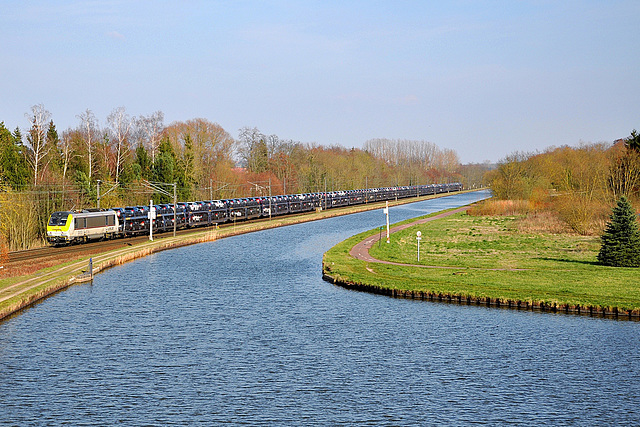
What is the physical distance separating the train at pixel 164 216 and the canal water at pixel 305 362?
2681 cm

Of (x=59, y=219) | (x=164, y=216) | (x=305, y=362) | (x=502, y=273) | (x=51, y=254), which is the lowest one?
Answer: (x=305, y=362)

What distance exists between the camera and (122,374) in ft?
93.6

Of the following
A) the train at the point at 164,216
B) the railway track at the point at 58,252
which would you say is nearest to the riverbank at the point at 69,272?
the railway track at the point at 58,252

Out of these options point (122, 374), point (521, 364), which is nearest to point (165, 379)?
point (122, 374)

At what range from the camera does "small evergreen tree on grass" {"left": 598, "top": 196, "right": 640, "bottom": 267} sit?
50688mm

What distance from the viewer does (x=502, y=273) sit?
163 ft

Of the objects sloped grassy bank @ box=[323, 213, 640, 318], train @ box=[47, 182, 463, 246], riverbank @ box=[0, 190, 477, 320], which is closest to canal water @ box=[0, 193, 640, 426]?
riverbank @ box=[0, 190, 477, 320]

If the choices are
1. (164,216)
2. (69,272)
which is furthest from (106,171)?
(69,272)

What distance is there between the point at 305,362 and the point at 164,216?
2678 inches

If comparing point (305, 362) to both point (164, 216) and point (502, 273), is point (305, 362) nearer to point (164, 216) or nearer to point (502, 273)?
point (502, 273)

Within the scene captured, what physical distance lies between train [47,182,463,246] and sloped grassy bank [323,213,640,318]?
28581 millimetres

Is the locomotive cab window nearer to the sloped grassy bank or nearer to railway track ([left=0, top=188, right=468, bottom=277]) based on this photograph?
railway track ([left=0, top=188, right=468, bottom=277])

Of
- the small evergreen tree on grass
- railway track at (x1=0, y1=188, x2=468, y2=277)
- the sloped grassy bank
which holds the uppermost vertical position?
the small evergreen tree on grass

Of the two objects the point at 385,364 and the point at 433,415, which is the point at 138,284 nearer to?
the point at 385,364
